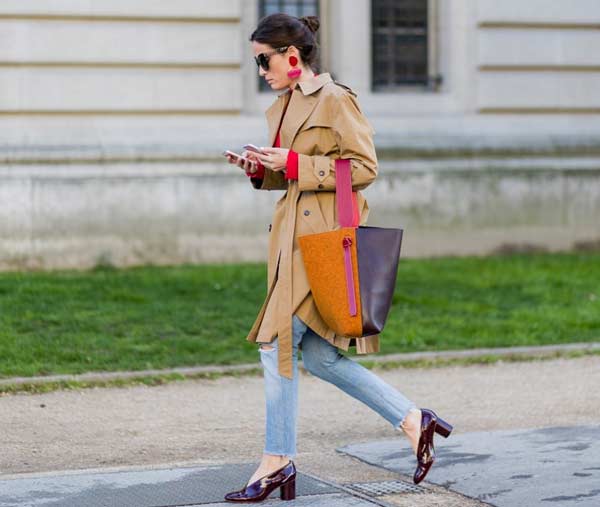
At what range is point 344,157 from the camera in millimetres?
5691

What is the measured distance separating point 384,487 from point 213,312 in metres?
5.18

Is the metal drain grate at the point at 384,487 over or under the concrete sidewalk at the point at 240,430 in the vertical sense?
over

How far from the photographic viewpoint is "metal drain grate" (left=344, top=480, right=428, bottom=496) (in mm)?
5969

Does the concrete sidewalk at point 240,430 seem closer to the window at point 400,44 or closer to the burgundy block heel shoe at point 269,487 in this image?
the burgundy block heel shoe at point 269,487

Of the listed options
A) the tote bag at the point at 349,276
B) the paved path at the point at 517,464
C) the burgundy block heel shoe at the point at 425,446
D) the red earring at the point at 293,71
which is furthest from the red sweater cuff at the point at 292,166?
the paved path at the point at 517,464

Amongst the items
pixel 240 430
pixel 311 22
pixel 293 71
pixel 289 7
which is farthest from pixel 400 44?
pixel 293 71

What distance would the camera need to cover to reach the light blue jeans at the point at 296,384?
18.8ft

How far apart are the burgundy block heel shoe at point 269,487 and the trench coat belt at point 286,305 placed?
15.6 inches

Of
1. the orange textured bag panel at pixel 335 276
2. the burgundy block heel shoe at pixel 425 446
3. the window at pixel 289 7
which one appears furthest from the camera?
the window at pixel 289 7

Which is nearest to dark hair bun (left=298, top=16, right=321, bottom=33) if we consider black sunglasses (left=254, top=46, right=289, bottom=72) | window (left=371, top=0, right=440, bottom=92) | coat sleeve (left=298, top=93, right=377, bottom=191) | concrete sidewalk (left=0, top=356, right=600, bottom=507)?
black sunglasses (left=254, top=46, right=289, bottom=72)

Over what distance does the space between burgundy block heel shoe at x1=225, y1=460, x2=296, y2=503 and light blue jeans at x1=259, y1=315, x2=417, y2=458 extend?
0.07m

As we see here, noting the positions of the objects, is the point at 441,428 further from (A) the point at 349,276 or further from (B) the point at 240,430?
(B) the point at 240,430

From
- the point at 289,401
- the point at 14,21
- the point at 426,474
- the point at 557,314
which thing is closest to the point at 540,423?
the point at 426,474

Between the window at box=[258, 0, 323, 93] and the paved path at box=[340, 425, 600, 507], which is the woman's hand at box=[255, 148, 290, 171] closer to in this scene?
the paved path at box=[340, 425, 600, 507]
